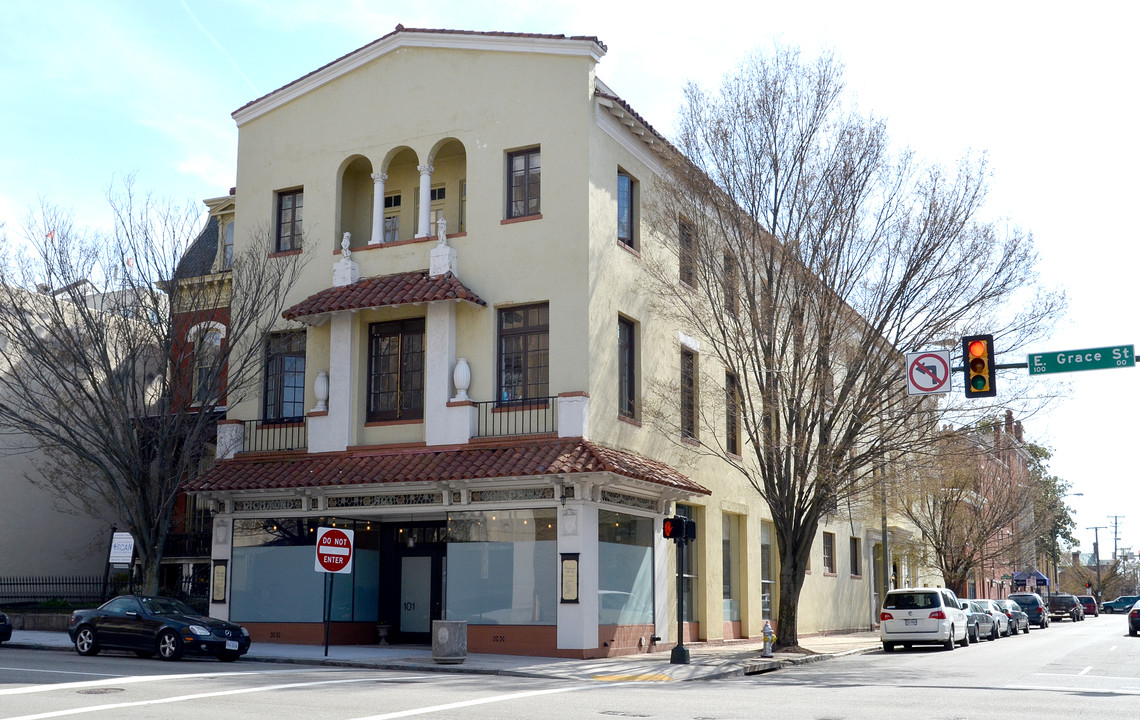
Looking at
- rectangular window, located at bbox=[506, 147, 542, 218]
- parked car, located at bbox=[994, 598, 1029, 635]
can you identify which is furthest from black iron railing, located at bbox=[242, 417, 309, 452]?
parked car, located at bbox=[994, 598, 1029, 635]

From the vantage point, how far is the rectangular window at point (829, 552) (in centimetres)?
3625

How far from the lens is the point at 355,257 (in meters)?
25.4

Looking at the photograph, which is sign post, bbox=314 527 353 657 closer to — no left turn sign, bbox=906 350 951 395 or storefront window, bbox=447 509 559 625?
storefront window, bbox=447 509 559 625

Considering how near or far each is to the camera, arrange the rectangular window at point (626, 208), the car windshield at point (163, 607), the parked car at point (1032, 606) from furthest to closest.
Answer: the parked car at point (1032, 606) → the rectangular window at point (626, 208) → the car windshield at point (163, 607)

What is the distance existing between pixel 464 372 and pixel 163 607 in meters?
7.34

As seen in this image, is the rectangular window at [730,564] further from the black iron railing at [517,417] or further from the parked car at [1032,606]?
the parked car at [1032,606]

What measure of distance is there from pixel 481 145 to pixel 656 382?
654 centimetres

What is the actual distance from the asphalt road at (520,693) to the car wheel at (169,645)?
1.34ft

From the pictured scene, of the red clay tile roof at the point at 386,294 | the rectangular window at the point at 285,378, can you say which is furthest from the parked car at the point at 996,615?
the rectangular window at the point at 285,378

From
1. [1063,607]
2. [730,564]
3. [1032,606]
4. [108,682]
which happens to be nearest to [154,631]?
[108,682]

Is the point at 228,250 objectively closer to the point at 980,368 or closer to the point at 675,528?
the point at 675,528

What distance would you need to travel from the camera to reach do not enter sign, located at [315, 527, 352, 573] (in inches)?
803

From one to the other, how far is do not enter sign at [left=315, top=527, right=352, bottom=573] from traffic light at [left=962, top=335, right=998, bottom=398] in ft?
37.3

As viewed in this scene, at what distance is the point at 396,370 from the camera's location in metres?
24.7
